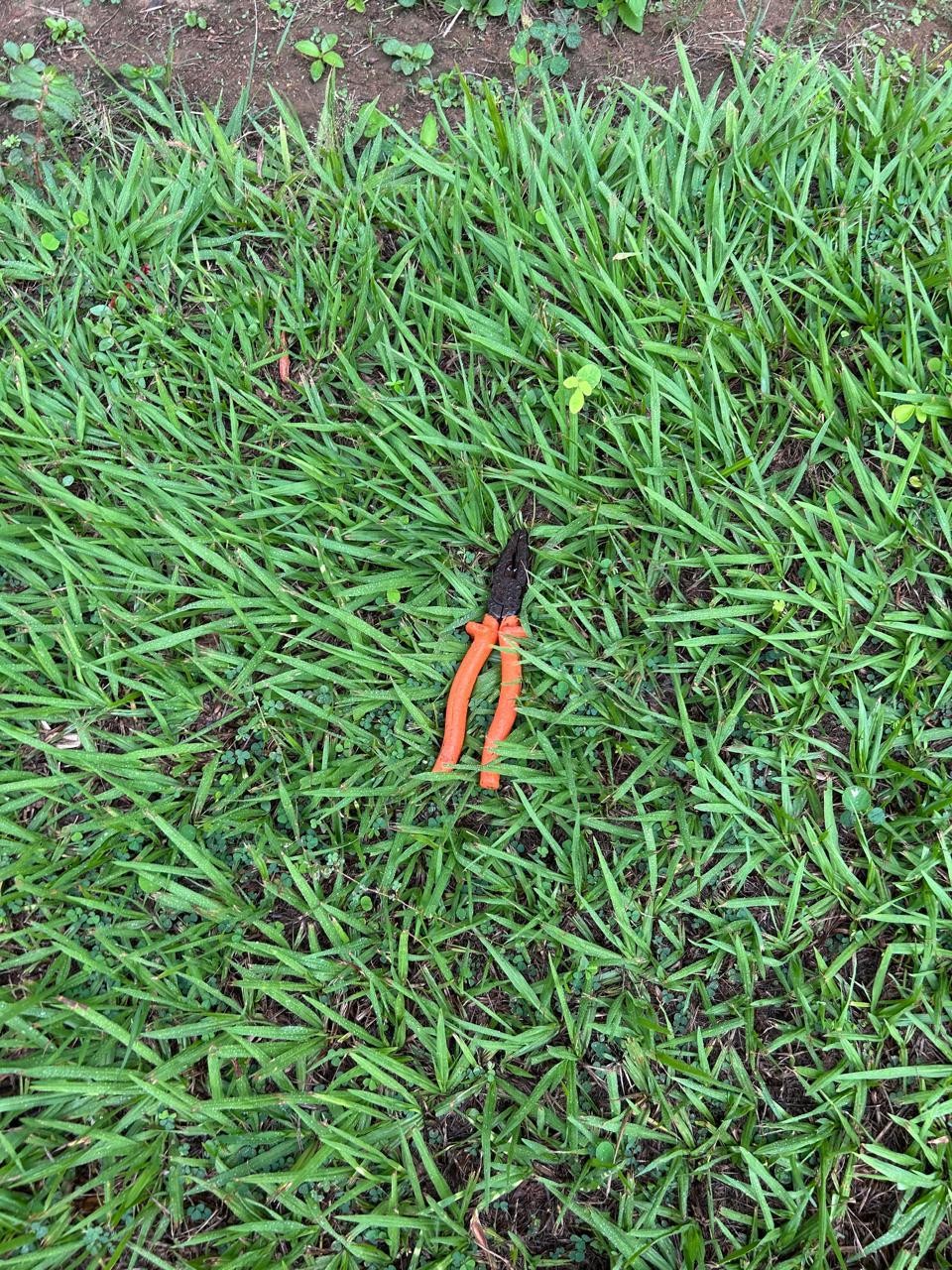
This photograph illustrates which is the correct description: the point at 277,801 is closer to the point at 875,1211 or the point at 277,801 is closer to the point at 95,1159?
the point at 95,1159

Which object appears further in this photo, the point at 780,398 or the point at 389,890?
the point at 780,398

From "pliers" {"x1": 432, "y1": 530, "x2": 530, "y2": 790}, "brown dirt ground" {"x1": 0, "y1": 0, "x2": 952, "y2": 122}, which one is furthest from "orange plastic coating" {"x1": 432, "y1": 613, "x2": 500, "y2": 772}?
"brown dirt ground" {"x1": 0, "y1": 0, "x2": 952, "y2": 122}

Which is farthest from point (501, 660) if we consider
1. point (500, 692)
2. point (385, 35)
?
point (385, 35)

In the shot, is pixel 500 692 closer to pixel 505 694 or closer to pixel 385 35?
pixel 505 694

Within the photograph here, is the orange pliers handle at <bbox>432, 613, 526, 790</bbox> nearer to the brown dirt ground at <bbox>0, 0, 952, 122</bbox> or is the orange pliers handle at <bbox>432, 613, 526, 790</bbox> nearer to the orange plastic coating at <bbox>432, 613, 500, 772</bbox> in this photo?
the orange plastic coating at <bbox>432, 613, 500, 772</bbox>

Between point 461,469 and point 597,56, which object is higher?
point 597,56

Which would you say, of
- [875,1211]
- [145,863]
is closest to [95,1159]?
[145,863]
